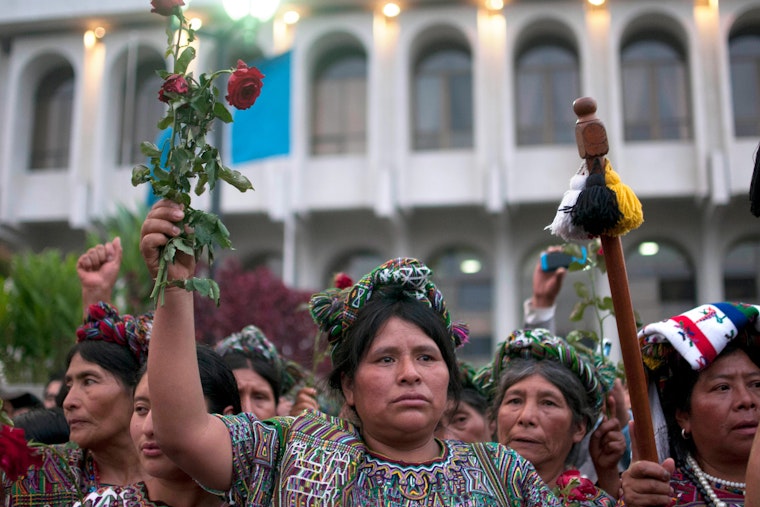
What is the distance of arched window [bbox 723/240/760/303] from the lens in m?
16.3

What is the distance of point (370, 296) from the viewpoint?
2463 mm

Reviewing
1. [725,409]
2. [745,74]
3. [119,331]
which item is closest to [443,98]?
[745,74]

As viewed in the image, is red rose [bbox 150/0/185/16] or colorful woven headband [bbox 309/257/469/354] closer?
red rose [bbox 150/0/185/16]

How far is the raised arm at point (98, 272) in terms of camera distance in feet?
12.7

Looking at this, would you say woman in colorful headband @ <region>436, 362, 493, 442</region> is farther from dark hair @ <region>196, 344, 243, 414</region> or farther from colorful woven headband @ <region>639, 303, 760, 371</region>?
dark hair @ <region>196, 344, 243, 414</region>

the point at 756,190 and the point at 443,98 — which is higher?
the point at 443,98

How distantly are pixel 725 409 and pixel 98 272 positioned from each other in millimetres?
2774

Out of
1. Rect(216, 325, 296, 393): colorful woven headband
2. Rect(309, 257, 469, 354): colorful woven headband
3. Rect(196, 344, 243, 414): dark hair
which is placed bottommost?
Rect(196, 344, 243, 414): dark hair

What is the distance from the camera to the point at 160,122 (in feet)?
6.58

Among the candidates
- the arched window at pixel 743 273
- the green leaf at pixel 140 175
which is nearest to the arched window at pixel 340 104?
the arched window at pixel 743 273

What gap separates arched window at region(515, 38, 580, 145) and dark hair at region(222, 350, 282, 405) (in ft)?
44.4

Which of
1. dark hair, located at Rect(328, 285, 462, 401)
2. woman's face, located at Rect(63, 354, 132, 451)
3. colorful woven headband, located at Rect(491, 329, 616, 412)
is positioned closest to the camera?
dark hair, located at Rect(328, 285, 462, 401)

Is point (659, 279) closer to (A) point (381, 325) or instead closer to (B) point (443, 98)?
(B) point (443, 98)

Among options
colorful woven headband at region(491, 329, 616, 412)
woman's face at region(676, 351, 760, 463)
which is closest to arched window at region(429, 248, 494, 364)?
colorful woven headband at region(491, 329, 616, 412)
